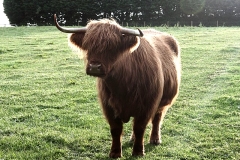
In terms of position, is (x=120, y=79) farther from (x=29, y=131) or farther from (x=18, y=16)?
(x=18, y=16)

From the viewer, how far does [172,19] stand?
36.7 meters

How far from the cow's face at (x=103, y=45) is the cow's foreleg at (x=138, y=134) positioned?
1025 mm

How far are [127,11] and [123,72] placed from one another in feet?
107

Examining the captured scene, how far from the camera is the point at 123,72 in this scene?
175 inches

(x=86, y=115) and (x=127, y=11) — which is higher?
(x=127, y=11)

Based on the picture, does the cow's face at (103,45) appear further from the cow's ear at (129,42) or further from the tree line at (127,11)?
the tree line at (127,11)

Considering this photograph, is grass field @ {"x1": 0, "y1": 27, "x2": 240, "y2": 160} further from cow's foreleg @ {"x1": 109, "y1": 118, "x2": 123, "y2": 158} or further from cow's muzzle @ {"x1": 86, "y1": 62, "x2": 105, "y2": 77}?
cow's muzzle @ {"x1": 86, "y1": 62, "x2": 105, "y2": 77}

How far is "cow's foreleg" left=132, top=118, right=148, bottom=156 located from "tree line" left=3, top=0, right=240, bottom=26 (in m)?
30.7

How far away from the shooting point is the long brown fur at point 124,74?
408 centimetres

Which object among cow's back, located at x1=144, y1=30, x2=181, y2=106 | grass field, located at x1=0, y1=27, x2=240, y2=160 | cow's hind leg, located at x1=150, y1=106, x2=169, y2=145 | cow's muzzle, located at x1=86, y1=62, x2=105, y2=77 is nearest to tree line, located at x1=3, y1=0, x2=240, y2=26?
grass field, located at x1=0, y1=27, x2=240, y2=160

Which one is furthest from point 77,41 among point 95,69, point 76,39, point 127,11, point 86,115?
point 127,11

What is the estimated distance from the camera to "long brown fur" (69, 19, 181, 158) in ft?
13.4

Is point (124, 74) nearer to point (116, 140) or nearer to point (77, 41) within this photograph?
point (77, 41)

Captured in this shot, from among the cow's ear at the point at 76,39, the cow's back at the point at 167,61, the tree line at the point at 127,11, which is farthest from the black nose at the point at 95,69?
the tree line at the point at 127,11
